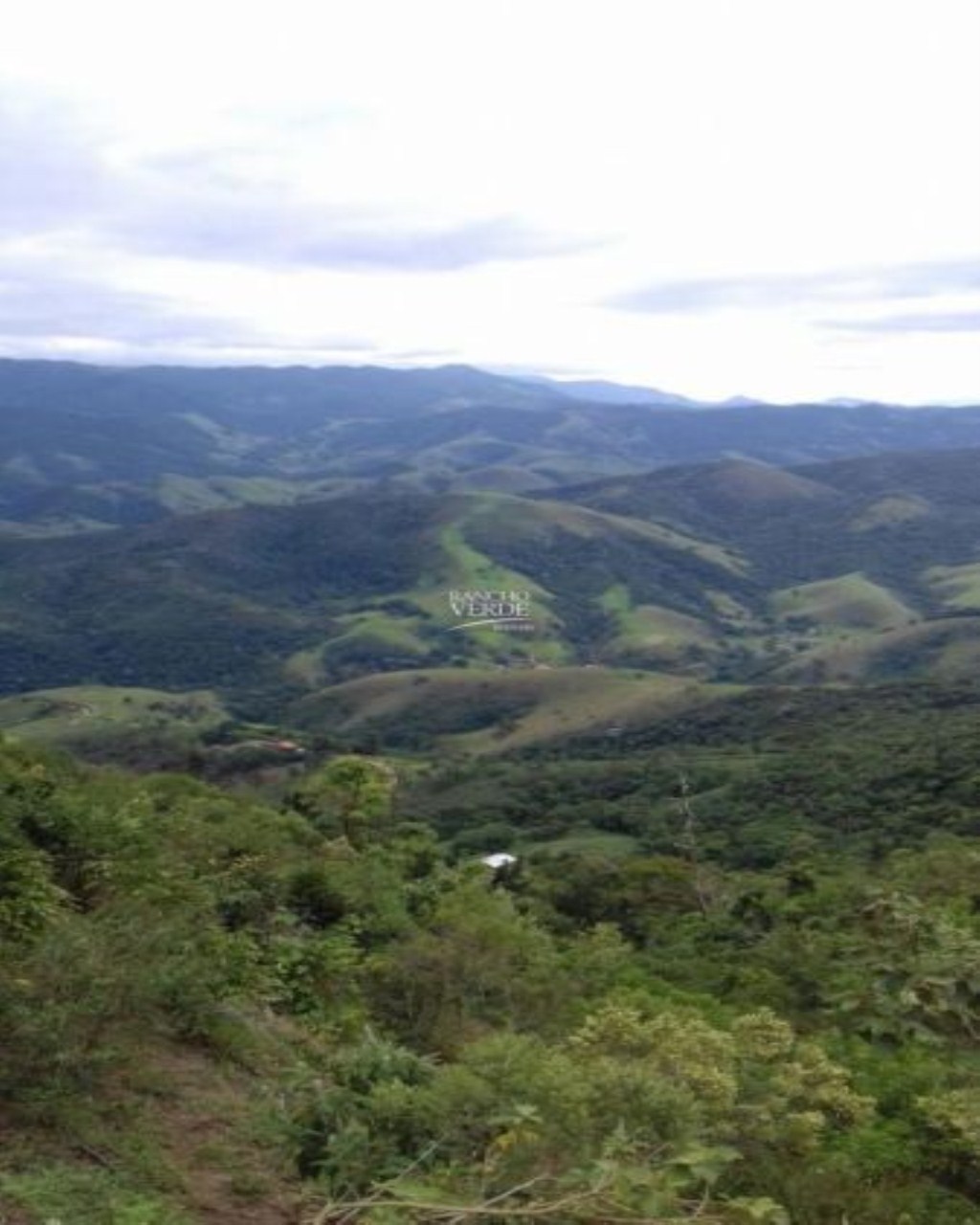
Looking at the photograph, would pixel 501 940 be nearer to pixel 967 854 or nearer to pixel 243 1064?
pixel 243 1064

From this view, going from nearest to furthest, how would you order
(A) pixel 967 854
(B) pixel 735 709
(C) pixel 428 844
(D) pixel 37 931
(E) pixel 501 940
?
(D) pixel 37 931
(E) pixel 501 940
(C) pixel 428 844
(A) pixel 967 854
(B) pixel 735 709

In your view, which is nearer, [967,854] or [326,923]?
[326,923]

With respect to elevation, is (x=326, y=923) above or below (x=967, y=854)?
above

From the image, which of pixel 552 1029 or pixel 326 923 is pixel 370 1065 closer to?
pixel 552 1029

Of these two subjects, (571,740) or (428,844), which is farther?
(571,740)

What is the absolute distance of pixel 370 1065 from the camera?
A: 1399cm

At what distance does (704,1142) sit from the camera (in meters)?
14.9

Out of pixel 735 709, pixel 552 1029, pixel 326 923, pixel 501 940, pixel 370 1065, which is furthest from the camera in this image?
pixel 735 709

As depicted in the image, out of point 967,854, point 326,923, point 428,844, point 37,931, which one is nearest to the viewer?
point 37,931

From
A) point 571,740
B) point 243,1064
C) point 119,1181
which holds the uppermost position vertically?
point 119,1181

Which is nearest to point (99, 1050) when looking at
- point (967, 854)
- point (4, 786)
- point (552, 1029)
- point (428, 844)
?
point (552, 1029)

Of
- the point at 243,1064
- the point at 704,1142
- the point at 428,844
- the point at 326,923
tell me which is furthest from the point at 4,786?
the point at 428,844

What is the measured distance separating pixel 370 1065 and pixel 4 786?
14884 mm

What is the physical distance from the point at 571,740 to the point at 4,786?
509 feet
